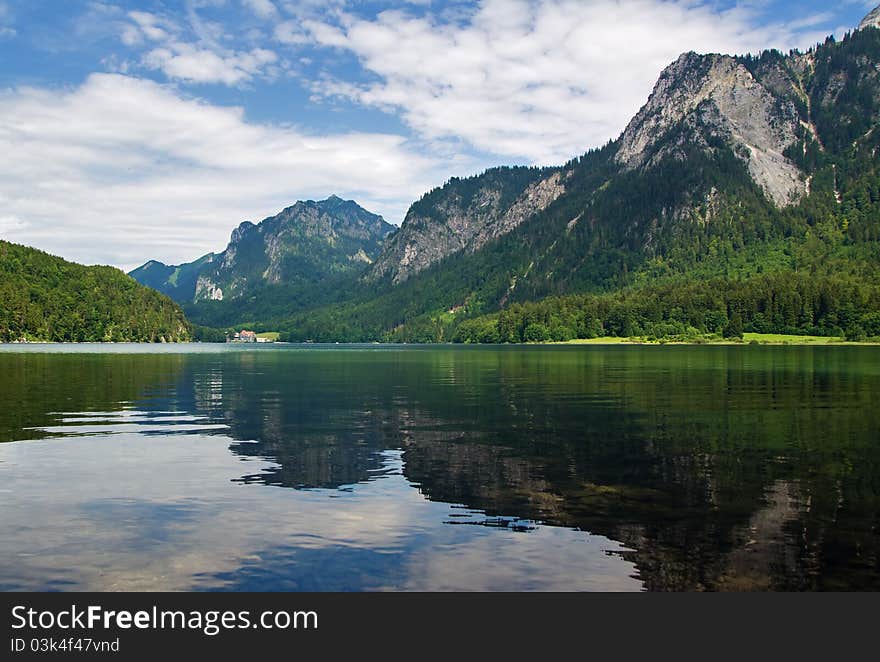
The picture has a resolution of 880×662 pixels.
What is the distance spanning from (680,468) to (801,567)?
48.5 ft

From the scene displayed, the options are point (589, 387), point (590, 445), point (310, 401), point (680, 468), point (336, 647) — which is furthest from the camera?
point (589, 387)

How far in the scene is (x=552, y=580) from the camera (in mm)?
19391

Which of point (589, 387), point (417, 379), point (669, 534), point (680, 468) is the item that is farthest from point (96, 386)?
point (669, 534)

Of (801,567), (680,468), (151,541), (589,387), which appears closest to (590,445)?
(680,468)

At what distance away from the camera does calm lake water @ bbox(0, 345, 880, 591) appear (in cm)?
2012

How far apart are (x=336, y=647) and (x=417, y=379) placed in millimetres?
88881

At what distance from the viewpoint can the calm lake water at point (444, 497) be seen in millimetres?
20125

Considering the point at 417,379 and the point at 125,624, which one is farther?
the point at 417,379

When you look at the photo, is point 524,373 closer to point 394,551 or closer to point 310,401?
point 310,401

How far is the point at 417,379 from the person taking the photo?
4129 inches

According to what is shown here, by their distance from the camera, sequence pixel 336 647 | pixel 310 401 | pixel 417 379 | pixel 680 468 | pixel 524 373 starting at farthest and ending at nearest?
pixel 524 373 → pixel 417 379 → pixel 310 401 → pixel 680 468 → pixel 336 647

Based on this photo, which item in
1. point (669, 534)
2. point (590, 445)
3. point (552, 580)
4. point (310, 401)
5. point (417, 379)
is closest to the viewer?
point (552, 580)

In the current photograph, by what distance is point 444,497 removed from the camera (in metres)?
29.9

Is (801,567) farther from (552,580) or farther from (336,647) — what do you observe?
(336,647)
